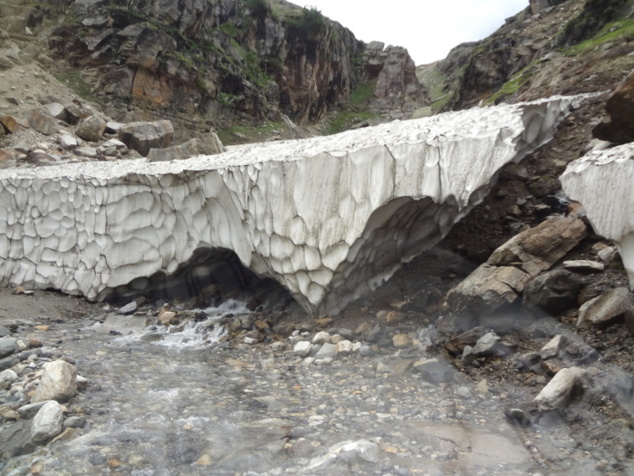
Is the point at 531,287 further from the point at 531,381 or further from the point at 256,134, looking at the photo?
the point at 256,134

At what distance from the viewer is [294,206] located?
5.36 m

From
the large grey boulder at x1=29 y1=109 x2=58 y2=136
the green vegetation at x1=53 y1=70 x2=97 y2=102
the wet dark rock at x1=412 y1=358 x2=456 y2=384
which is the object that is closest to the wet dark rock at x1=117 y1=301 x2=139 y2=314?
the wet dark rock at x1=412 y1=358 x2=456 y2=384

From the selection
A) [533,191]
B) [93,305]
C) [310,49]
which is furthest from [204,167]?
[310,49]

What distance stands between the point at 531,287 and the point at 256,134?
19.1 metres

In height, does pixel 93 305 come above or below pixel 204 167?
below

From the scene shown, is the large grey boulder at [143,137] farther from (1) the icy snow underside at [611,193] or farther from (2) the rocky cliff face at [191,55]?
(1) the icy snow underside at [611,193]

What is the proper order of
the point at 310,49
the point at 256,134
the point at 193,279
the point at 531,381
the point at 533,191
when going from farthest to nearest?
the point at 310,49 → the point at 256,134 → the point at 193,279 → the point at 533,191 → the point at 531,381

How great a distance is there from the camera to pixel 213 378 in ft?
14.3

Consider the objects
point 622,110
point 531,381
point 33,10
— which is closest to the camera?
point 531,381

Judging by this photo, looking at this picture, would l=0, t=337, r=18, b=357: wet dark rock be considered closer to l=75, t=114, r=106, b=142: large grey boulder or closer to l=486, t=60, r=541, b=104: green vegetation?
l=75, t=114, r=106, b=142: large grey boulder

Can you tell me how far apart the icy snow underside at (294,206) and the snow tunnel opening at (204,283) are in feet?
0.54

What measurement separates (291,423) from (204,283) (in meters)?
4.42

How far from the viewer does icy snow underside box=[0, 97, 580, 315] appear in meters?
4.42

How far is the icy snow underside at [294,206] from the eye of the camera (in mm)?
4418
